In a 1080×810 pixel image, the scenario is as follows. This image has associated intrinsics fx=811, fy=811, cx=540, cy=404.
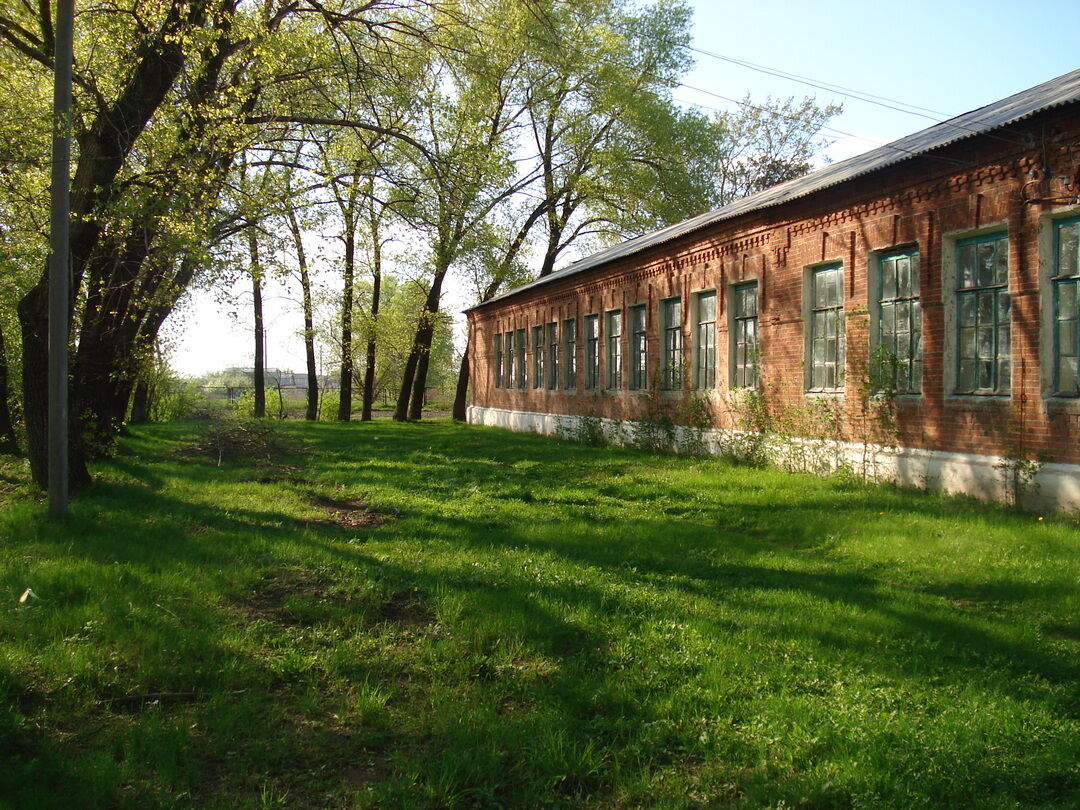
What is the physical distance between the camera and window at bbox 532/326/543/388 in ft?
94.3

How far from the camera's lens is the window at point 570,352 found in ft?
83.7

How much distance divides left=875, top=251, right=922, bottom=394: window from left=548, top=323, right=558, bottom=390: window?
50.2ft

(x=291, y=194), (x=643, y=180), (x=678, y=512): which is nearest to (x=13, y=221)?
(x=291, y=194)

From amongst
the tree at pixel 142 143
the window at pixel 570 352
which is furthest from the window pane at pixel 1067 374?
the window at pixel 570 352

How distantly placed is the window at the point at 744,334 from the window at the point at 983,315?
4.68 metres

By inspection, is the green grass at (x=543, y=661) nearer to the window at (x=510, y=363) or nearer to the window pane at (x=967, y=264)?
the window pane at (x=967, y=264)

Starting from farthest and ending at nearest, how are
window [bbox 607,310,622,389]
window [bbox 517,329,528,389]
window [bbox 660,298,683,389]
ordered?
window [bbox 517,329,528,389] < window [bbox 607,310,622,389] < window [bbox 660,298,683,389]

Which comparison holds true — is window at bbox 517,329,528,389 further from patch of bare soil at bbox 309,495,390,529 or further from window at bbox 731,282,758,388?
patch of bare soil at bbox 309,495,390,529

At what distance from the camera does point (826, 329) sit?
13828mm

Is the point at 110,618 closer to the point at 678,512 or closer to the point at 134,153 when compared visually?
the point at 678,512

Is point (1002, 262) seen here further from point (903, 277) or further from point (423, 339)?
point (423, 339)

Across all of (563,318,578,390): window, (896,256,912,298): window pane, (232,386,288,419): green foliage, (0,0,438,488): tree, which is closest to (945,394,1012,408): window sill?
(896,256,912,298): window pane

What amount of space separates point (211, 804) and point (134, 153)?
10953mm

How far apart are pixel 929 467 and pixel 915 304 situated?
2.43m
